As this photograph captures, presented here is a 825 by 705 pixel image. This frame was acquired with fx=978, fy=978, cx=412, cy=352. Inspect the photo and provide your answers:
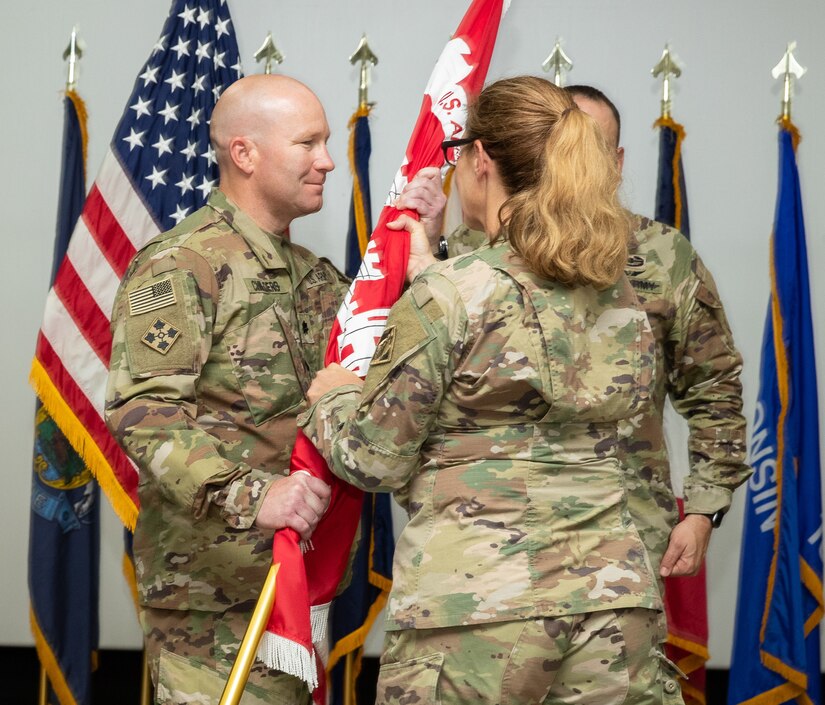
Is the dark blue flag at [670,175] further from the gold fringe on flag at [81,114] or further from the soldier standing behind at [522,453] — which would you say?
the gold fringe on flag at [81,114]

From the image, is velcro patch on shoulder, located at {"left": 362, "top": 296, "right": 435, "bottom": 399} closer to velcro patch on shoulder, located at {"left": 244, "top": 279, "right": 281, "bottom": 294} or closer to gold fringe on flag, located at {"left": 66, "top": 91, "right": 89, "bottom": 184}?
velcro patch on shoulder, located at {"left": 244, "top": 279, "right": 281, "bottom": 294}

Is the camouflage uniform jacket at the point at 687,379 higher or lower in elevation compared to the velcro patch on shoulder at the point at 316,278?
lower

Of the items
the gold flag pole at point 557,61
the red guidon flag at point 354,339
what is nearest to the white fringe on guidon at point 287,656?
the red guidon flag at point 354,339

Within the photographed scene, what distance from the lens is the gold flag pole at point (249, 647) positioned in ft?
5.32

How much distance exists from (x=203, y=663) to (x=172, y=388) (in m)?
0.59

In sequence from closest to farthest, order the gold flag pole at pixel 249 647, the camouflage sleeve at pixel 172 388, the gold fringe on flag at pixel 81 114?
the gold flag pole at pixel 249 647
the camouflage sleeve at pixel 172 388
the gold fringe on flag at pixel 81 114

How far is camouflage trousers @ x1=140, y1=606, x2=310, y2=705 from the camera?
78.0 inches

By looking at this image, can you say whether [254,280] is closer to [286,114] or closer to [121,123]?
[286,114]

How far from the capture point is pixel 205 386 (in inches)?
79.4

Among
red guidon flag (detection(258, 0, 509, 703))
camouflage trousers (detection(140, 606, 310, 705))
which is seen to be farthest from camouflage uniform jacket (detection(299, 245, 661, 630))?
camouflage trousers (detection(140, 606, 310, 705))

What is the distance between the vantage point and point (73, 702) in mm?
3027

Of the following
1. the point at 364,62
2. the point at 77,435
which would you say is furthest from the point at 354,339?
the point at 364,62

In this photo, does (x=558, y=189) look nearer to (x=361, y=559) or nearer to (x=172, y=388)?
(x=172, y=388)

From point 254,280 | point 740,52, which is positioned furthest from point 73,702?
point 740,52
